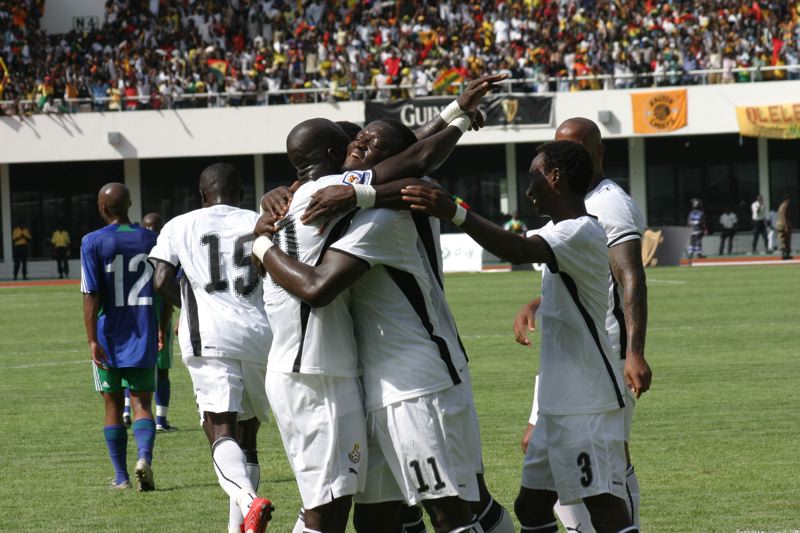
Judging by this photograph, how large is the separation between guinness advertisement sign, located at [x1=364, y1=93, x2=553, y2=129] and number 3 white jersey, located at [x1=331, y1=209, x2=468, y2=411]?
36334 millimetres

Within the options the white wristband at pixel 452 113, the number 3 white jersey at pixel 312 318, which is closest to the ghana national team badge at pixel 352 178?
the number 3 white jersey at pixel 312 318

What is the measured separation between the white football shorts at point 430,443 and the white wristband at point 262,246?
726 mm

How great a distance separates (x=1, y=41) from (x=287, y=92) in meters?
13.2

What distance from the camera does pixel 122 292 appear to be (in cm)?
845

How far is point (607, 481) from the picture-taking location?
473 centimetres

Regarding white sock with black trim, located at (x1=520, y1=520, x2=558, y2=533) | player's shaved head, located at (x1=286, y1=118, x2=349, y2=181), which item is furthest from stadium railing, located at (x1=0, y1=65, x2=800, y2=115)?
player's shaved head, located at (x1=286, y1=118, x2=349, y2=181)

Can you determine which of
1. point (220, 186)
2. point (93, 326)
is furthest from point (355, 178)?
point (93, 326)

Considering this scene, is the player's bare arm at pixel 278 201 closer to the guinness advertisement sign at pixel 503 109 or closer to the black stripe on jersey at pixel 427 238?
the black stripe on jersey at pixel 427 238

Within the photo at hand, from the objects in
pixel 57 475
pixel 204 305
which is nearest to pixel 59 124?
pixel 57 475

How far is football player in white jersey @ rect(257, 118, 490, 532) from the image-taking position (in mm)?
4375

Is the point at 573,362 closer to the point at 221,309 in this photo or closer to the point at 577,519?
the point at 577,519

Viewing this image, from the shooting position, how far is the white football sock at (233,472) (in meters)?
5.77

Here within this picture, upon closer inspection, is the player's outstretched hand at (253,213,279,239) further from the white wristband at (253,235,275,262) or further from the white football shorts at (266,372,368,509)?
the white football shorts at (266,372,368,509)

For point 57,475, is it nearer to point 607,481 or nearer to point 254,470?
point 254,470
